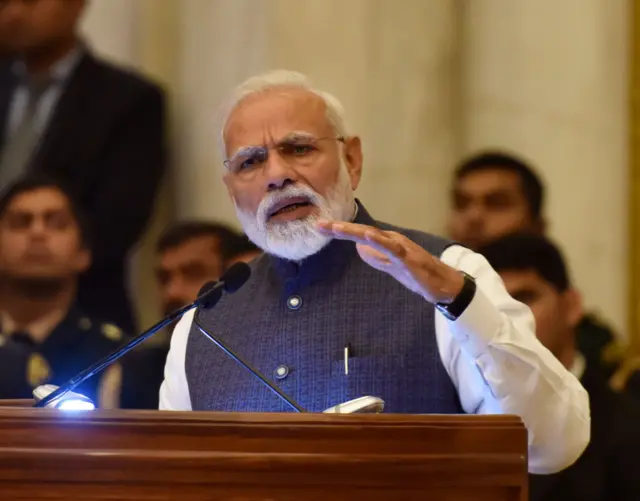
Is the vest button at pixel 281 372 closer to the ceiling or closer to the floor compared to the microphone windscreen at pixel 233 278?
closer to the floor

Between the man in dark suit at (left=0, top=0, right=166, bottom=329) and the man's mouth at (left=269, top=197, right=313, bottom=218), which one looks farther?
the man in dark suit at (left=0, top=0, right=166, bottom=329)

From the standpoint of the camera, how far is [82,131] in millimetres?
5617

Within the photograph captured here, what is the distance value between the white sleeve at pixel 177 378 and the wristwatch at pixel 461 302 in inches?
33.0

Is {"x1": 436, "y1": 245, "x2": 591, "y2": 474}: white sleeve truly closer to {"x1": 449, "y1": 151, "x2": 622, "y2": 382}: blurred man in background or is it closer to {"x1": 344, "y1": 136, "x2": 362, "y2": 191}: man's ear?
{"x1": 344, "y1": 136, "x2": 362, "y2": 191}: man's ear

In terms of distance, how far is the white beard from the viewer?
2.96m

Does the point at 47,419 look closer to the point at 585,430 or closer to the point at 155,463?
the point at 155,463

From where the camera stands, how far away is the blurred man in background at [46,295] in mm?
4352

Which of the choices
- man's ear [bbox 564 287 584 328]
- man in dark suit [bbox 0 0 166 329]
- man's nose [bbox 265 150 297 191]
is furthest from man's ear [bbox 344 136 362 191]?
man in dark suit [bbox 0 0 166 329]

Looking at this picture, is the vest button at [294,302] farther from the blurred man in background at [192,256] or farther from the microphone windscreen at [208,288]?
the blurred man in background at [192,256]

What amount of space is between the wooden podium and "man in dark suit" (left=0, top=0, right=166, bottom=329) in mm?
3440

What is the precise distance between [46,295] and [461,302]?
97.6 inches

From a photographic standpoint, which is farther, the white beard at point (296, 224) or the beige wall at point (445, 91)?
the beige wall at point (445, 91)

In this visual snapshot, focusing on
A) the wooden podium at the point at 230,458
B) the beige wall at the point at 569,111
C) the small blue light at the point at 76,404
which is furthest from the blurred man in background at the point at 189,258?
the wooden podium at the point at 230,458

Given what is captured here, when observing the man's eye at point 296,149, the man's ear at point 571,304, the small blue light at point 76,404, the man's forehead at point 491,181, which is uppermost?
the man's forehead at point 491,181
